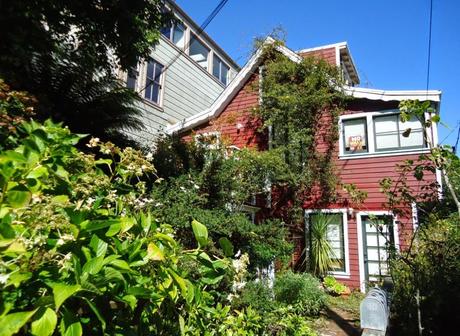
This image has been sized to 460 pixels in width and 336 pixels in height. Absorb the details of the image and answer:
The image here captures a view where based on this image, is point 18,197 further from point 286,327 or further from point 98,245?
point 286,327

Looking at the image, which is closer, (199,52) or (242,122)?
(242,122)

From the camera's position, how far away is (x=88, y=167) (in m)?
1.73

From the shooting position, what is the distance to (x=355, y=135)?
429 inches

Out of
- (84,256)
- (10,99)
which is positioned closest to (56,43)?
(10,99)

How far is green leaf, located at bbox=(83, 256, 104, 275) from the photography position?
34.1 inches

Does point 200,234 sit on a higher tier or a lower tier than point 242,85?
lower

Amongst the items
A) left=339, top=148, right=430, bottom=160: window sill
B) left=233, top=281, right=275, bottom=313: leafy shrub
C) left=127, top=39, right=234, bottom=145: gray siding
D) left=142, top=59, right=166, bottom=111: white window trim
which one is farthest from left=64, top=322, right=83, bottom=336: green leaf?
left=142, top=59, right=166, bottom=111: white window trim

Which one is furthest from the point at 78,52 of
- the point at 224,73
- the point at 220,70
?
the point at 224,73

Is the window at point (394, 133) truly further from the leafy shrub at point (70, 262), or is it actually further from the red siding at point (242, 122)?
the leafy shrub at point (70, 262)

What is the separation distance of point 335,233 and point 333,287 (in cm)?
177

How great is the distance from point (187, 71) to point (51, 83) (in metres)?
9.49

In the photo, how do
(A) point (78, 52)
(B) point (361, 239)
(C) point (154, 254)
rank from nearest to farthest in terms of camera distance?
1. (C) point (154, 254)
2. (A) point (78, 52)
3. (B) point (361, 239)

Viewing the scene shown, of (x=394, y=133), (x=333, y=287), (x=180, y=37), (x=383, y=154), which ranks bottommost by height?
(x=333, y=287)

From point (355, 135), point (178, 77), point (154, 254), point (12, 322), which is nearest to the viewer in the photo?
point (12, 322)
